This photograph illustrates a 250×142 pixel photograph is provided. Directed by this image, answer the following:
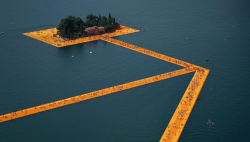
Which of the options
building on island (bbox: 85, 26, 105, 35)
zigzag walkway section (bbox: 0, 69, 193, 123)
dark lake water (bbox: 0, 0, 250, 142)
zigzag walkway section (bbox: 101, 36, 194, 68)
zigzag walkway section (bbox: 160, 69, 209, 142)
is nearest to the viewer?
zigzag walkway section (bbox: 160, 69, 209, 142)

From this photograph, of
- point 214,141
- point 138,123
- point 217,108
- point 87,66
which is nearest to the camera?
point 214,141

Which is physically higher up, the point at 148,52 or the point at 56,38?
the point at 56,38

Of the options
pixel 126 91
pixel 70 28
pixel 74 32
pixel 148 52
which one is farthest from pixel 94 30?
pixel 126 91

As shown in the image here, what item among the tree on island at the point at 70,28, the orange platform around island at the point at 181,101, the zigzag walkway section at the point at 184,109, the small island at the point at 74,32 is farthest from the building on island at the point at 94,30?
the zigzag walkway section at the point at 184,109

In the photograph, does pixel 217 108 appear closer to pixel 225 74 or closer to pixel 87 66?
pixel 225 74

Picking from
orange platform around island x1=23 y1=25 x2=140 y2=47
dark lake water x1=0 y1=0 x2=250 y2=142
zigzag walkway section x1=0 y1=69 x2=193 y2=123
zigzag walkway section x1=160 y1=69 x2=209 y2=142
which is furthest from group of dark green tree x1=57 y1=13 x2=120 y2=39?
zigzag walkway section x1=160 y1=69 x2=209 y2=142

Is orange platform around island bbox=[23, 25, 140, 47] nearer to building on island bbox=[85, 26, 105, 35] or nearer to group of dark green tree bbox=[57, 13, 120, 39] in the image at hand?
building on island bbox=[85, 26, 105, 35]

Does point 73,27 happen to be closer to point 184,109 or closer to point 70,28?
point 70,28

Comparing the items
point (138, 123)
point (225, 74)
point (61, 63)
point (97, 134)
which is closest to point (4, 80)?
point (61, 63)
